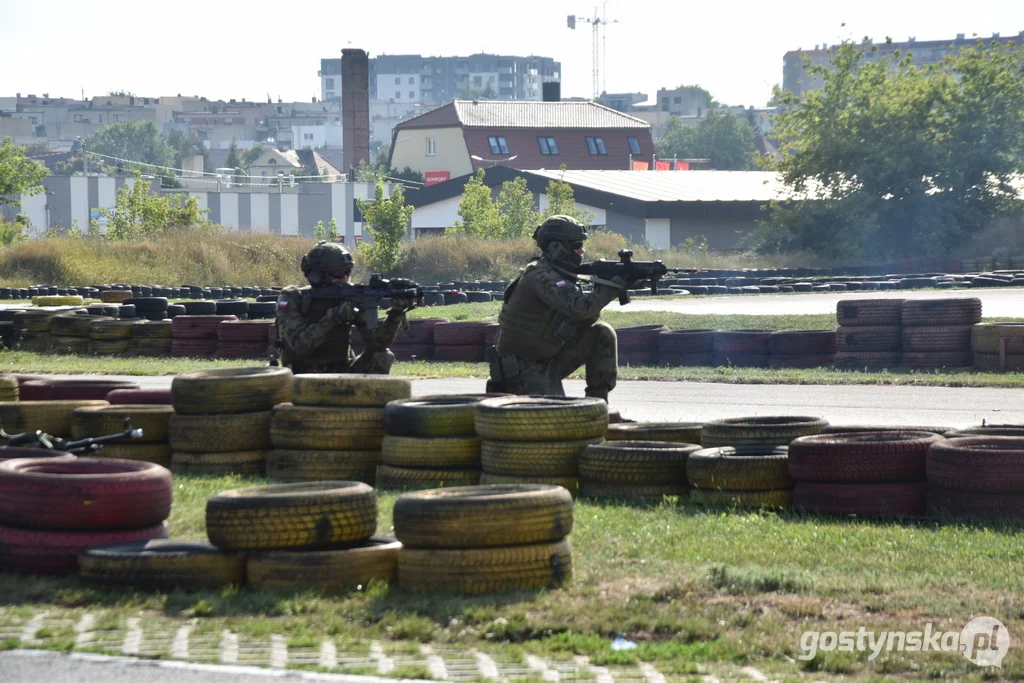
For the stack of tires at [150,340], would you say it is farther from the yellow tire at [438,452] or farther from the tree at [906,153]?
the tree at [906,153]

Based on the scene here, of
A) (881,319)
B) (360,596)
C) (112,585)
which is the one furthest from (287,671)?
(881,319)

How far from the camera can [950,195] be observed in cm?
4891

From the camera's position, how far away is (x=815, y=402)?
1452cm

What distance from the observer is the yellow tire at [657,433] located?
9.45m

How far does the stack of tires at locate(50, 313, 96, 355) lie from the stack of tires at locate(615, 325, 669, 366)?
8780mm

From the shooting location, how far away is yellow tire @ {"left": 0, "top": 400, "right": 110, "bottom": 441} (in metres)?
10.0

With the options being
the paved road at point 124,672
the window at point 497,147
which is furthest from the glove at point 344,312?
the window at point 497,147

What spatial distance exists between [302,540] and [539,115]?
9258 cm

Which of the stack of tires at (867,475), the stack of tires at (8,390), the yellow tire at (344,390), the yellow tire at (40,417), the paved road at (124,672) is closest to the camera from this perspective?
the paved road at (124,672)

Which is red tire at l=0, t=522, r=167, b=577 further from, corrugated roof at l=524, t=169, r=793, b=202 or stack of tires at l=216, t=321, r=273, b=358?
corrugated roof at l=524, t=169, r=793, b=202

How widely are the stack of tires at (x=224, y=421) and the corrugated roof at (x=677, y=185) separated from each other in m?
48.8

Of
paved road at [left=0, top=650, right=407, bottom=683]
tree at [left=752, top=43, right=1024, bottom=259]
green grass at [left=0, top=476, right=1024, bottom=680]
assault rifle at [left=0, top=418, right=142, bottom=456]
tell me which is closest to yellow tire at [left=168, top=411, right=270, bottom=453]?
assault rifle at [left=0, top=418, right=142, bottom=456]

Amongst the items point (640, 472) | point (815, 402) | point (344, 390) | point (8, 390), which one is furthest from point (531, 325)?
point (815, 402)

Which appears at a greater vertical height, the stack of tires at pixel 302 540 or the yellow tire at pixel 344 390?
the yellow tire at pixel 344 390
